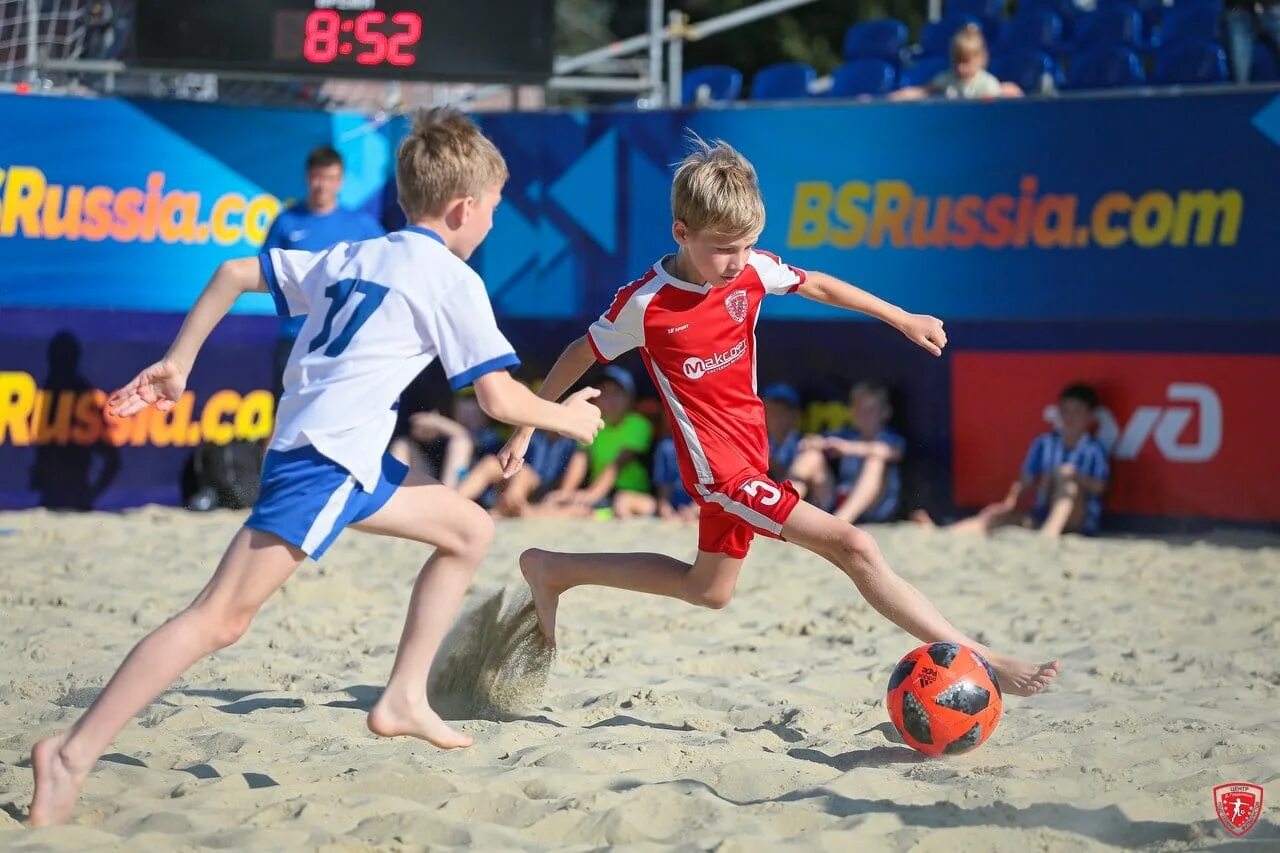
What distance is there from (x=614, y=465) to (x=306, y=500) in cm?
A: 683

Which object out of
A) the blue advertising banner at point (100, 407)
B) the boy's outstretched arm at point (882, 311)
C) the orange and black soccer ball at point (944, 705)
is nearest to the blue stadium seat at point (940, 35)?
the blue advertising banner at point (100, 407)

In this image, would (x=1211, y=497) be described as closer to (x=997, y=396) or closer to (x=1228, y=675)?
(x=997, y=396)

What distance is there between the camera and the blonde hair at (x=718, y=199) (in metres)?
4.21

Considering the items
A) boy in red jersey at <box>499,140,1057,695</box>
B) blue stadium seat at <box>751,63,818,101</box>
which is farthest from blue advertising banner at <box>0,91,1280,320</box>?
boy in red jersey at <box>499,140,1057,695</box>

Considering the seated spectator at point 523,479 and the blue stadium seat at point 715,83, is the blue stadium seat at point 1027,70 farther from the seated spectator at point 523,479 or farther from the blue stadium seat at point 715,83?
the seated spectator at point 523,479

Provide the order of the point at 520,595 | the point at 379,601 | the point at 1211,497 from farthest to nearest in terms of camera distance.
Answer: the point at 1211,497, the point at 379,601, the point at 520,595

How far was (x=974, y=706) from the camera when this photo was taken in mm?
4027

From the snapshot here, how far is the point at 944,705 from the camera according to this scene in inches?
158

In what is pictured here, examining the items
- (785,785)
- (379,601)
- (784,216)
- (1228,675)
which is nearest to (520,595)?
(785,785)

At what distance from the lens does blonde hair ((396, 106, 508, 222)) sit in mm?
3703

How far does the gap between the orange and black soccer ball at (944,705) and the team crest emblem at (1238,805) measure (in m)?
0.63

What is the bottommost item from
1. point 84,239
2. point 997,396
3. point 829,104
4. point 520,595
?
point 520,595

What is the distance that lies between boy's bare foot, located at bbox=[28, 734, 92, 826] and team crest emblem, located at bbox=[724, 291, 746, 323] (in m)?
2.19

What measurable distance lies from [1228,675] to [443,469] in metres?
6.33
